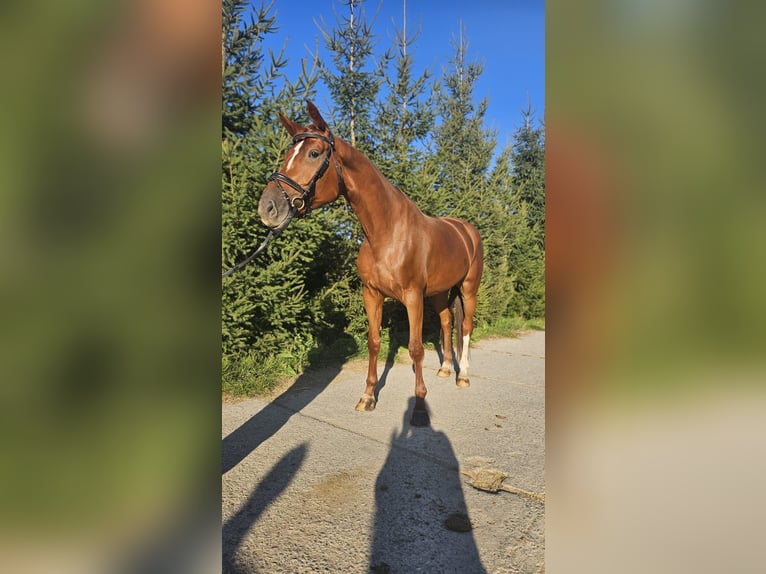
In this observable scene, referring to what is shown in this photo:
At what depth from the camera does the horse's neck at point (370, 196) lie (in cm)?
291

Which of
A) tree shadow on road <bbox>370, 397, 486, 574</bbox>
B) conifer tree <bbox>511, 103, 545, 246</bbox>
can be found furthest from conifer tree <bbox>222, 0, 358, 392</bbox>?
conifer tree <bbox>511, 103, 545, 246</bbox>

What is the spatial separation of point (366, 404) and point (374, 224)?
1.48m

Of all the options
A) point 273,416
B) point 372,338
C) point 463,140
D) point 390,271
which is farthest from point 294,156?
point 463,140

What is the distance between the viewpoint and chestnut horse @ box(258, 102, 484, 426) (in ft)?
8.41

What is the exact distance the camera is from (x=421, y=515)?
182cm

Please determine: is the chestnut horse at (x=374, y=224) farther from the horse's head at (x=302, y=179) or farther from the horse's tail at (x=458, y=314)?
the horse's tail at (x=458, y=314)

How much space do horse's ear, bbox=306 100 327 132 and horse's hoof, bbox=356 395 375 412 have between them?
2115 millimetres

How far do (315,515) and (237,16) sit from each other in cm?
488

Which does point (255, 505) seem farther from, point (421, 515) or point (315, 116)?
point (315, 116)
